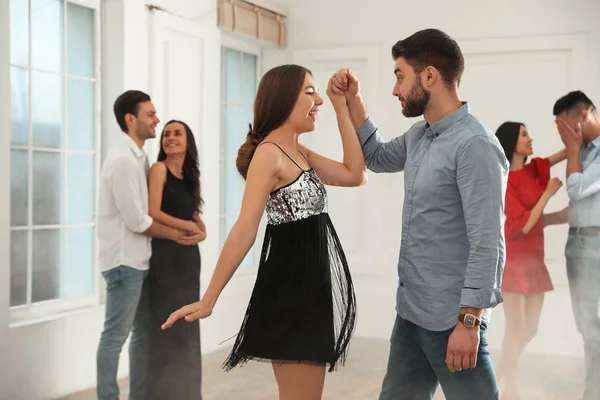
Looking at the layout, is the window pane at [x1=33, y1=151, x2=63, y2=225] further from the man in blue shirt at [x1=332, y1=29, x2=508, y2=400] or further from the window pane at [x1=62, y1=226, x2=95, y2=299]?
the man in blue shirt at [x1=332, y1=29, x2=508, y2=400]

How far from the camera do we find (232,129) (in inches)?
150

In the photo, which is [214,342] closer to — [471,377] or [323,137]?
[323,137]

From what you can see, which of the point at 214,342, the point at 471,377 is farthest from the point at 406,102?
the point at 214,342

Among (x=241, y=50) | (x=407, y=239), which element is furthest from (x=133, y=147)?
(x=407, y=239)

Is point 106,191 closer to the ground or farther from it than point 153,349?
farther from it

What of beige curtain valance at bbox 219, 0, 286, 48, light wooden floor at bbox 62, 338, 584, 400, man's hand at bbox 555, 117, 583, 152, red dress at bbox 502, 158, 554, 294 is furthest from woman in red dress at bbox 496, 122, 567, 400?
beige curtain valance at bbox 219, 0, 286, 48

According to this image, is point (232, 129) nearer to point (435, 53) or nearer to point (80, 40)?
point (80, 40)

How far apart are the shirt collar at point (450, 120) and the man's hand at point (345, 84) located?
0.35 metres

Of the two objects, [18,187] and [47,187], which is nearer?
[18,187]

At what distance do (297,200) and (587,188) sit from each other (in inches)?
70.8

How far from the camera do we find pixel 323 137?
3.64 meters

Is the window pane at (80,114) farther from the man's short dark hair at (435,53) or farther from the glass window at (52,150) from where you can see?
the man's short dark hair at (435,53)

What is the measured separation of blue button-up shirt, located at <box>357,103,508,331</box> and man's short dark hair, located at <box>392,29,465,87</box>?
0.10 m

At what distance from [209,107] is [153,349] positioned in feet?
3.93
